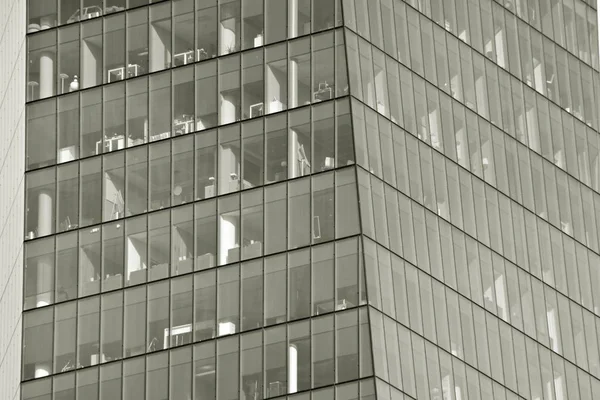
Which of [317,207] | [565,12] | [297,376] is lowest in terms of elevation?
[297,376]

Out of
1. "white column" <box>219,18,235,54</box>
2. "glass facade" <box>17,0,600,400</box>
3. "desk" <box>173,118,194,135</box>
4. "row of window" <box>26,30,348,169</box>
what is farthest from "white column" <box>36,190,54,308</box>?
"white column" <box>219,18,235,54</box>

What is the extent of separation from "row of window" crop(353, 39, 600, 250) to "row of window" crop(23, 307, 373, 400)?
811cm

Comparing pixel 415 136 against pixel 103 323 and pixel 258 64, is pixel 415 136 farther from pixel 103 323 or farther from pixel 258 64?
pixel 103 323

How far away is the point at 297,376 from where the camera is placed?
94.6 meters

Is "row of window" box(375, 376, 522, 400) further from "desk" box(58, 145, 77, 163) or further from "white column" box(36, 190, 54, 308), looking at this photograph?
"desk" box(58, 145, 77, 163)

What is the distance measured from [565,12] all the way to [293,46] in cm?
2557

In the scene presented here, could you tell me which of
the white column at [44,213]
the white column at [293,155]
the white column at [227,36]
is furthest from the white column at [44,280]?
the white column at [293,155]

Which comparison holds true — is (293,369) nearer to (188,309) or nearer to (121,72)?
(188,309)

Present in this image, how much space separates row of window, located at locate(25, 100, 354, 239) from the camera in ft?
322

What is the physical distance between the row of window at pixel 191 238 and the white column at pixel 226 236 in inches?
1.7

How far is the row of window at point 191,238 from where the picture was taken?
318ft

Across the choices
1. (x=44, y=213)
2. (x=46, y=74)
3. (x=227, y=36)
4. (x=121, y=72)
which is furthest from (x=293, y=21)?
(x=44, y=213)

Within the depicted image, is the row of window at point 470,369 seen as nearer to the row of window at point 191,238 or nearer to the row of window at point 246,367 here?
the row of window at point 246,367

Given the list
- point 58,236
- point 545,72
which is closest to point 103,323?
point 58,236
